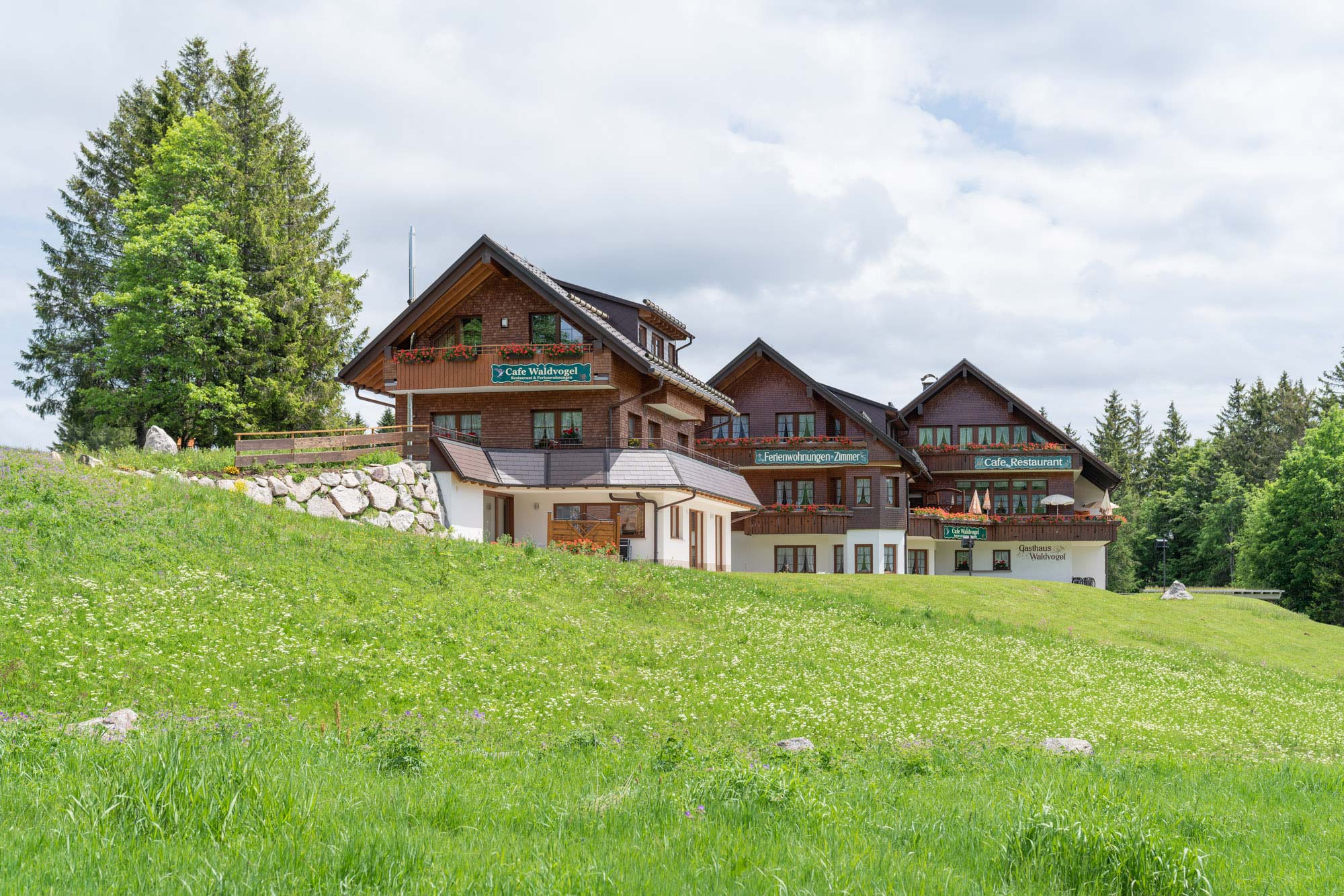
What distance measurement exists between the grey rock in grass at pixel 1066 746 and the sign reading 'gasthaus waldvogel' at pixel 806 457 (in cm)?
4108

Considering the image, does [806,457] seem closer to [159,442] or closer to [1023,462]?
[1023,462]

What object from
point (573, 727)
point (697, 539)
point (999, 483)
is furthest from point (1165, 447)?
point (573, 727)

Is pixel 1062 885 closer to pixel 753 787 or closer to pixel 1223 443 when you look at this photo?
pixel 753 787

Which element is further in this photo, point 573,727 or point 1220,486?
point 1220,486

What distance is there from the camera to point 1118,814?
781cm

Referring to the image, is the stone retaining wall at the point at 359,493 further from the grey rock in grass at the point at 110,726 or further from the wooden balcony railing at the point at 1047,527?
the wooden balcony railing at the point at 1047,527

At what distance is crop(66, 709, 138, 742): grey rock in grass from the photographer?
9.95m

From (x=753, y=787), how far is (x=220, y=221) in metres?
45.7

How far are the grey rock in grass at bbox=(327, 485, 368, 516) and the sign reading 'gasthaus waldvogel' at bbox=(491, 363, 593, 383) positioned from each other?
886 centimetres

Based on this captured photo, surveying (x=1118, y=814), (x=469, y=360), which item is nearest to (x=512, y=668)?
(x=1118, y=814)

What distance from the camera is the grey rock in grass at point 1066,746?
45.1 ft

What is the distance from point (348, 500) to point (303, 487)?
4.30ft

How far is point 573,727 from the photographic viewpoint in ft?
50.0

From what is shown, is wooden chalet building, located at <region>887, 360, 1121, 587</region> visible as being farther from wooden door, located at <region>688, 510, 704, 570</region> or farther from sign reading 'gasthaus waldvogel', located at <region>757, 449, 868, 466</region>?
wooden door, located at <region>688, 510, 704, 570</region>
